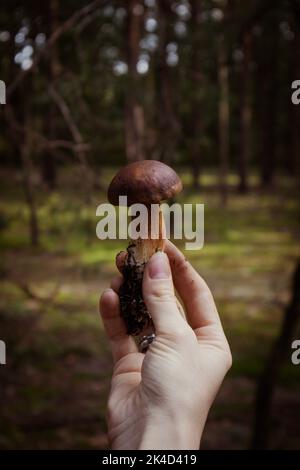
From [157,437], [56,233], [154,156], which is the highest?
[154,156]

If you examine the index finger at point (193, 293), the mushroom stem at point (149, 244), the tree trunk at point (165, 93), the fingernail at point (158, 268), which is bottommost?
the index finger at point (193, 293)

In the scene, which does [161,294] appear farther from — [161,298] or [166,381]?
[166,381]

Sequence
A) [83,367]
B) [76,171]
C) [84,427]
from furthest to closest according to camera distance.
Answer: [83,367] < [84,427] < [76,171]

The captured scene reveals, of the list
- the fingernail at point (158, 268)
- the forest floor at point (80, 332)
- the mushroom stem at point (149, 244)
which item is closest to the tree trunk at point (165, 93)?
the forest floor at point (80, 332)

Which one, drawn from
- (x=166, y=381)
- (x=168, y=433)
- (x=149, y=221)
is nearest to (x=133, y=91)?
(x=149, y=221)

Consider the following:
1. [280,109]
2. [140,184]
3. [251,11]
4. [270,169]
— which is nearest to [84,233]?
[251,11]

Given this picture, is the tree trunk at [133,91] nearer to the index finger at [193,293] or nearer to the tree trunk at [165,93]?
the tree trunk at [165,93]

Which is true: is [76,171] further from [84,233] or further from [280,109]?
[280,109]

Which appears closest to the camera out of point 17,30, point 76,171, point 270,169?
point 17,30

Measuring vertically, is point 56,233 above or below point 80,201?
below
